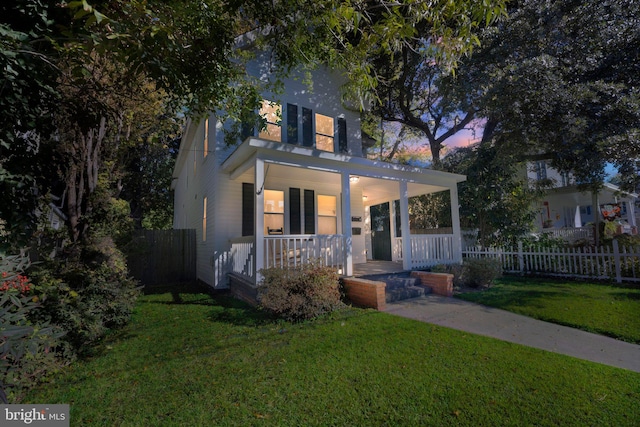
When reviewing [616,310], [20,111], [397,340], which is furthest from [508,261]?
[20,111]

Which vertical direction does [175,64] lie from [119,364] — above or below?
above

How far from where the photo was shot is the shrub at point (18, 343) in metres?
2.36

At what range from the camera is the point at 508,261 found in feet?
34.1

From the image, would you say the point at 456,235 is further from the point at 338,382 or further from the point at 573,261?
the point at 338,382

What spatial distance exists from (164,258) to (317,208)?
6.07m

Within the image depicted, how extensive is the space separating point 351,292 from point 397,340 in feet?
8.04

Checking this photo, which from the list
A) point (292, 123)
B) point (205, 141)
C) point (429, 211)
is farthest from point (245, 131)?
point (429, 211)

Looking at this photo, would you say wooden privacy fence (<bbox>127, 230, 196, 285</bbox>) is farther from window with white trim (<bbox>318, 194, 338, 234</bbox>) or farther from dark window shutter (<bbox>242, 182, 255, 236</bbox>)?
window with white trim (<bbox>318, 194, 338, 234</bbox>)

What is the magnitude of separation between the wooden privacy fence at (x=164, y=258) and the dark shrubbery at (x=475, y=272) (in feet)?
29.1

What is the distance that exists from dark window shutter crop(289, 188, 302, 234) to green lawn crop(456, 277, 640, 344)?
4.99m

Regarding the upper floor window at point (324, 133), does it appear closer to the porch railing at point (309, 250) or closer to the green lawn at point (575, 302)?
the porch railing at point (309, 250)

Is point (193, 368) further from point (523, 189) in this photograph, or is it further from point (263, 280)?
point (523, 189)

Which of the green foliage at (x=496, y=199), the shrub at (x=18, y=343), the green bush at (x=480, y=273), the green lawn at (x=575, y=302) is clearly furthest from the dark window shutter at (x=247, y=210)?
the green foliage at (x=496, y=199)

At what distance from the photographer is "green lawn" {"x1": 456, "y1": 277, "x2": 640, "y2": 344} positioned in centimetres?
482
